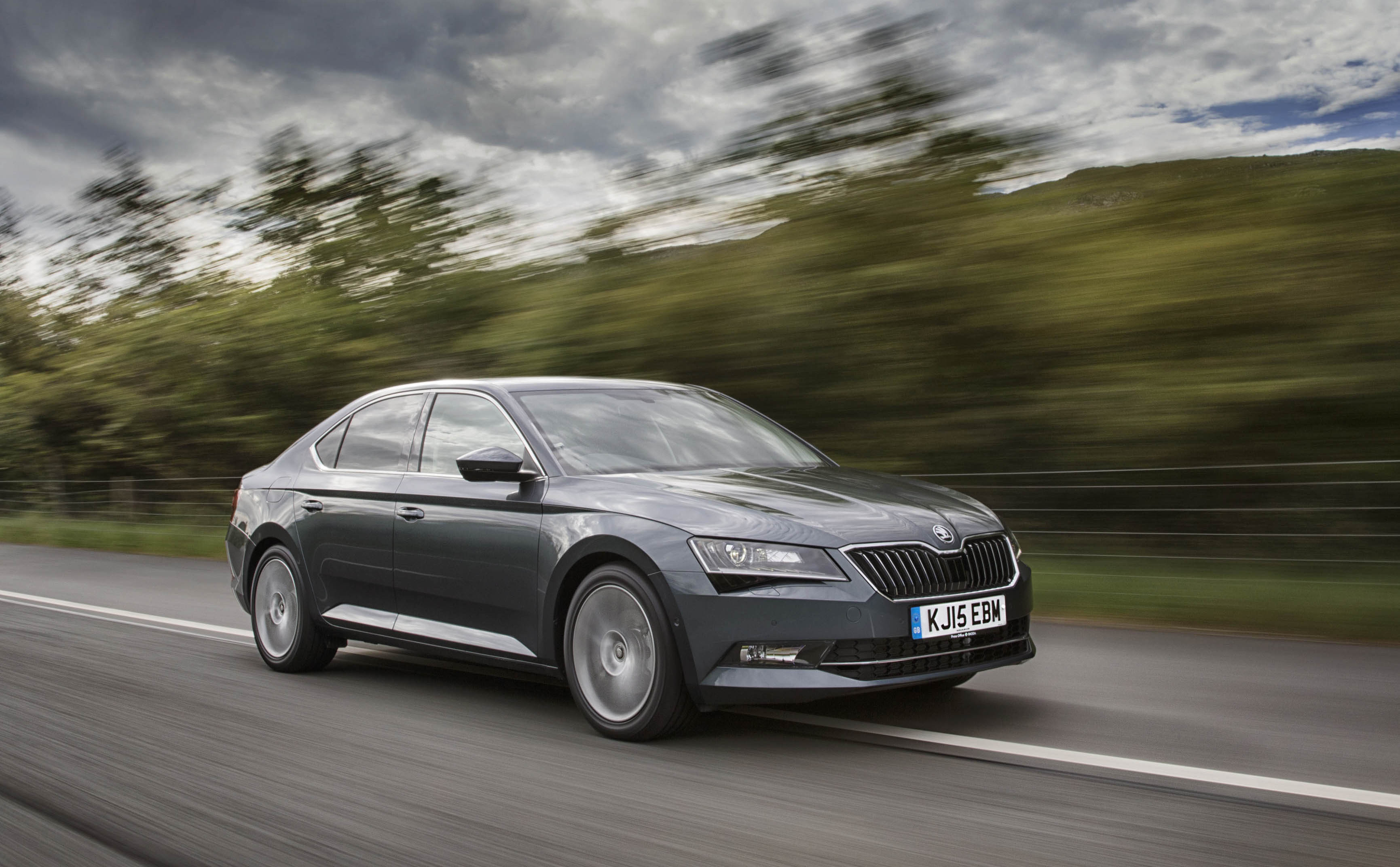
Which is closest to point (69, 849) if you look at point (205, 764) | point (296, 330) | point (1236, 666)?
point (205, 764)

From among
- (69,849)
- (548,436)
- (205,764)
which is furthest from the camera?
(548,436)

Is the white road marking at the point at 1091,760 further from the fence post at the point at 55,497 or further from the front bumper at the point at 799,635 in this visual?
the fence post at the point at 55,497

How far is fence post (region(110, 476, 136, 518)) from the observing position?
18.7m

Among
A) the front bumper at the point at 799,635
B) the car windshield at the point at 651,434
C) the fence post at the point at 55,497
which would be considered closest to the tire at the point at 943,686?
the front bumper at the point at 799,635

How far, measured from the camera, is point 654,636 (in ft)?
15.4

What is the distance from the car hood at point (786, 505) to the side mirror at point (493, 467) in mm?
153

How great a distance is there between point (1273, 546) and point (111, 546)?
1500 cm

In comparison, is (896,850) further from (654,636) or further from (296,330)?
(296,330)

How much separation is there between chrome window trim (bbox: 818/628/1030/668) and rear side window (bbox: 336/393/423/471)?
8.45ft

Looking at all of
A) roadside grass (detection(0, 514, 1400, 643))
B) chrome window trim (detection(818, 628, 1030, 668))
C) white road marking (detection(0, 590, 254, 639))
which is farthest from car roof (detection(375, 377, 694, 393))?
roadside grass (detection(0, 514, 1400, 643))

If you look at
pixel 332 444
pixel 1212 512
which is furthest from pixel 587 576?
pixel 1212 512

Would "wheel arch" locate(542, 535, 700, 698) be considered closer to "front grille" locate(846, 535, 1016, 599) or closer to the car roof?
"front grille" locate(846, 535, 1016, 599)

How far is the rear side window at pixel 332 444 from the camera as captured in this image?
677 cm

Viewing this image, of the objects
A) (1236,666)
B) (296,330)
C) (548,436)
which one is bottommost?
(1236,666)
